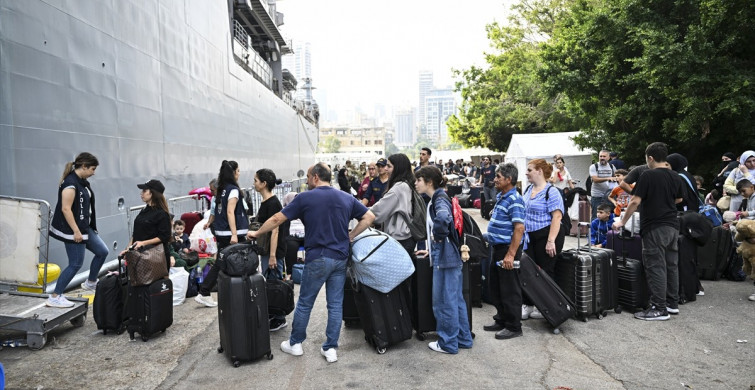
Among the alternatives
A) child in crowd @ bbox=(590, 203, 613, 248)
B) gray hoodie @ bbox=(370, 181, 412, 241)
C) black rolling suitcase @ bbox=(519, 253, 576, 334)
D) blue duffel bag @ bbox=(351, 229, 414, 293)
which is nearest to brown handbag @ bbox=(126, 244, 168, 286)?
blue duffel bag @ bbox=(351, 229, 414, 293)

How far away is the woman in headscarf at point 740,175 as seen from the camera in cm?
816

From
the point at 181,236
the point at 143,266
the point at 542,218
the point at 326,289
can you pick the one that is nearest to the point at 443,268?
the point at 326,289

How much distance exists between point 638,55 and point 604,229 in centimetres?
793

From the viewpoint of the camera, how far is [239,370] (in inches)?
171

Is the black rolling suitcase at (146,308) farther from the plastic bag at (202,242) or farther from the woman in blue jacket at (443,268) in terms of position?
the woman in blue jacket at (443,268)

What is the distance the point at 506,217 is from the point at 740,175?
18.6ft

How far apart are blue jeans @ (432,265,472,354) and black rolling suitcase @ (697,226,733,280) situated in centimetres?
486

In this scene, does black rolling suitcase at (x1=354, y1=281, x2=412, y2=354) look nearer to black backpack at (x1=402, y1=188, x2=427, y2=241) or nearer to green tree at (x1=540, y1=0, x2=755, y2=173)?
black backpack at (x1=402, y1=188, x2=427, y2=241)

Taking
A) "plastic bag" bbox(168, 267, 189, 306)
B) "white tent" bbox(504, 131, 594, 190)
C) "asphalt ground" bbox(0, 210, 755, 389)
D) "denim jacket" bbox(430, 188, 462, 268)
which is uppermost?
"white tent" bbox(504, 131, 594, 190)

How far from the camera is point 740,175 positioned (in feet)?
27.3

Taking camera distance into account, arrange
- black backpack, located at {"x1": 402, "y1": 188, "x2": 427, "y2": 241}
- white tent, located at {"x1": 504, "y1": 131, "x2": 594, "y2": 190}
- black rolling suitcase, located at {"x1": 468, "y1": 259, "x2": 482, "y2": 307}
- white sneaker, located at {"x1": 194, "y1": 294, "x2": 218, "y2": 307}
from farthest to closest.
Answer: white tent, located at {"x1": 504, "y1": 131, "x2": 594, "y2": 190} → white sneaker, located at {"x1": 194, "y1": 294, "x2": 218, "y2": 307} → black rolling suitcase, located at {"x1": 468, "y1": 259, "x2": 482, "y2": 307} → black backpack, located at {"x1": 402, "y1": 188, "x2": 427, "y2": 241}

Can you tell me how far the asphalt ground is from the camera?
13.4ft

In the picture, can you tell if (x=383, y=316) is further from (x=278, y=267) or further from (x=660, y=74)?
(x=660, y=74)

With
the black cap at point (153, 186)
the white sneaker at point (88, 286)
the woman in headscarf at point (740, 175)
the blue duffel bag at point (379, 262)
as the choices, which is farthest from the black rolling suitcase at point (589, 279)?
the white sneaker at point (88, 286)
